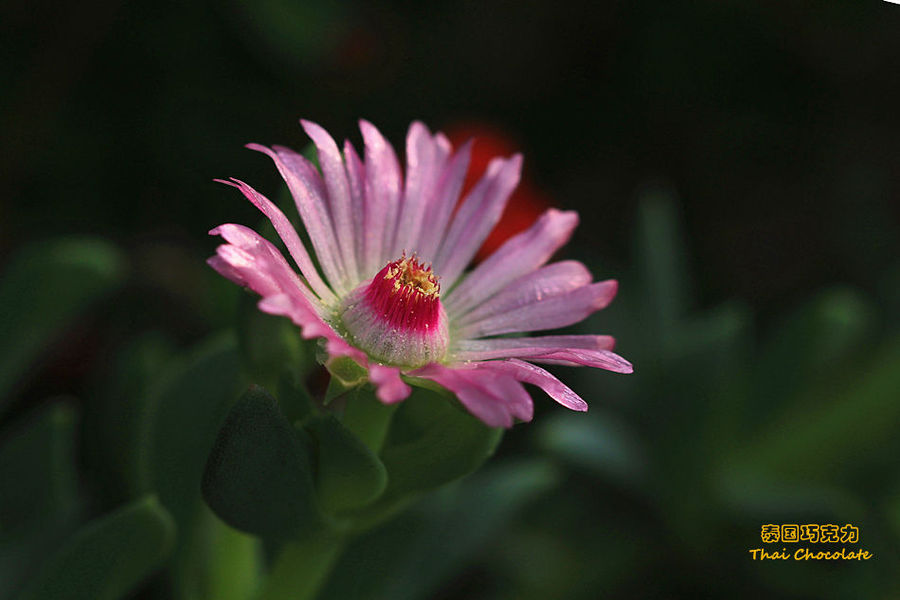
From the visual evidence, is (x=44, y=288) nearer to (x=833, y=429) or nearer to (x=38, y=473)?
(x=38, y=473)

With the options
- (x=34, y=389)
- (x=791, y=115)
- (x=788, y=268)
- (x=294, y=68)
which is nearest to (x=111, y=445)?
(x=34, y=389)

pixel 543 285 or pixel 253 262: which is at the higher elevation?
pixel 543 285

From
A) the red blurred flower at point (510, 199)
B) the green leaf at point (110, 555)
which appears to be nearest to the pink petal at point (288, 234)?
the green leaf at point (110, 555)

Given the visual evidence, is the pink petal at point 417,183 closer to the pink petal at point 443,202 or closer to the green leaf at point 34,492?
the pink petal at point 443,202

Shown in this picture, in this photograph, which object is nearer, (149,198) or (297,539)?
(297,539)

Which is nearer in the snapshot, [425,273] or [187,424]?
[425,273]

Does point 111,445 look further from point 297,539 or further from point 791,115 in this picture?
point 791,115

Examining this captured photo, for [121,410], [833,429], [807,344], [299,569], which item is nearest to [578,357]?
[299,569]
